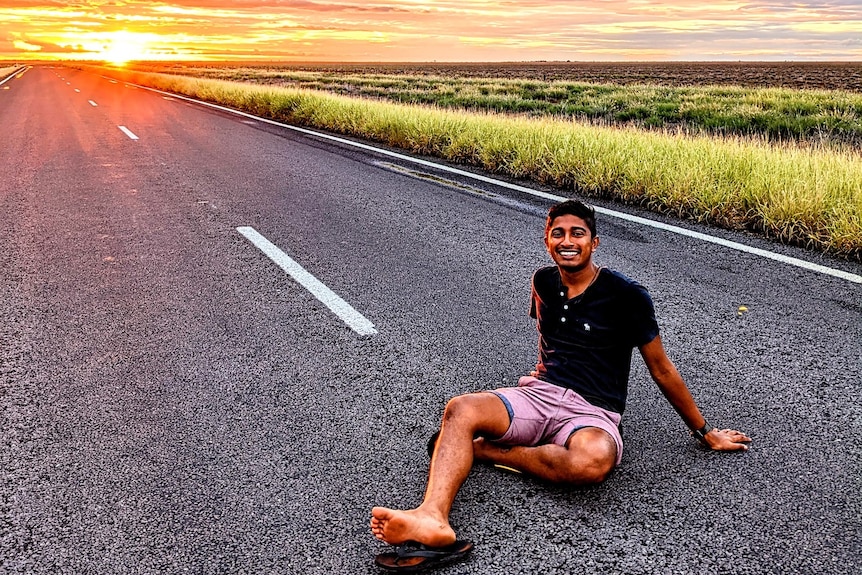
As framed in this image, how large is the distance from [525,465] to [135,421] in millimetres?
1635

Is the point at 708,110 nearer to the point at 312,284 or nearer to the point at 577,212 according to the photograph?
the point at 312,284

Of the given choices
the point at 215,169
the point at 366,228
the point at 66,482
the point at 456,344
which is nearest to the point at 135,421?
the point at 66,482

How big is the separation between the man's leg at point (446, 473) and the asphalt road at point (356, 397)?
133mm

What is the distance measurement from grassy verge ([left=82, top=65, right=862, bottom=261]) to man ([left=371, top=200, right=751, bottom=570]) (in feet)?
12.1

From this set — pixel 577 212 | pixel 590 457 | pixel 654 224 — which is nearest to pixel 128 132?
pixel 654 224

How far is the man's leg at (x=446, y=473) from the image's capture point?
89.4 inches

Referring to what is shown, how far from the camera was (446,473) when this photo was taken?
8.25ft

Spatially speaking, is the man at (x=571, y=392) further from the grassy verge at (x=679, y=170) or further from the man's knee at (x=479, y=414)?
the grassy verge at (x=679, y=170)

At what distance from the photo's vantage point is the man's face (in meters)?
2.81

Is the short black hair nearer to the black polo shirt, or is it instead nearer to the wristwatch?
the black polo shirt

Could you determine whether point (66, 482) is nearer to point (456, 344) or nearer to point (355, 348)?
point (355, 348)

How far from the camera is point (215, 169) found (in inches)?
389

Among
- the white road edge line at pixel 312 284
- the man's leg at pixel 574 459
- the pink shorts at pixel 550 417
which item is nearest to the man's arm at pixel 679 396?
the pink shorts at pixel 550 417

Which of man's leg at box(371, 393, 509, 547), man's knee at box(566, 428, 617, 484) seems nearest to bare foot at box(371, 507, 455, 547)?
man's leg at box(371, 393, 509, 547)
